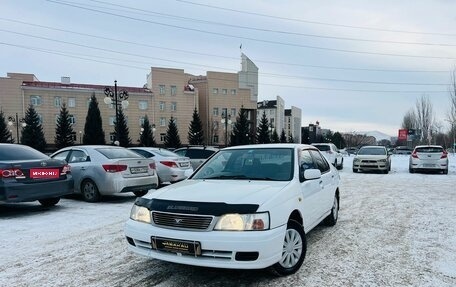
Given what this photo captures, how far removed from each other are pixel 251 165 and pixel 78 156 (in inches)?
254

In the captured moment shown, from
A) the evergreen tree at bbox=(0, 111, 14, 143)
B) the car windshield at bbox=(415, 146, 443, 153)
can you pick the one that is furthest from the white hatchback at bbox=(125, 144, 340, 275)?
the evergreen tree at bbox=(0, 111, 14, 143)

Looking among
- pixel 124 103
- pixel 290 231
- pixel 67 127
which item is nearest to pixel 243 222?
pixel 290 231

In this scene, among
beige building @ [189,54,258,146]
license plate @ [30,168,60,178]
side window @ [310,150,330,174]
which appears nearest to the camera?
side window @ [310,150,330,174]

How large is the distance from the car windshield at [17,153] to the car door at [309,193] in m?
6.04

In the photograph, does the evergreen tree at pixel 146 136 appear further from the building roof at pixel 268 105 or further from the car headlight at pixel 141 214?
the car headlight at pixel 141 214

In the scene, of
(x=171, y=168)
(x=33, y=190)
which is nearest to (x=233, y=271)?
(x=33, y=190)

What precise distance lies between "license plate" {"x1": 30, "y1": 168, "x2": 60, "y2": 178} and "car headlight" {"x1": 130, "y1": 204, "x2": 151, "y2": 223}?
446 cm

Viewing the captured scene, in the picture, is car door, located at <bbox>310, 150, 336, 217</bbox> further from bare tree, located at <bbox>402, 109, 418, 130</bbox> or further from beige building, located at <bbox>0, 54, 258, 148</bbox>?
bare tree, located at <bbox>402, 109, 418, 130</bbox>

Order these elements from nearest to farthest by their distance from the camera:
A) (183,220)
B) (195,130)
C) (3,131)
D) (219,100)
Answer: (183,220) < (3,131) < (195,130) < (219,100)

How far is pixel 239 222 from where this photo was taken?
386 centimetres

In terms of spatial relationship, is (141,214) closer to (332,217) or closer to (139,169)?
(332,217)

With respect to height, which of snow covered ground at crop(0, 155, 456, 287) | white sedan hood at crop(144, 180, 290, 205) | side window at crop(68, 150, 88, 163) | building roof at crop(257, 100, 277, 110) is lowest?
snow covered ground at crop(0, 155, 456, 287)

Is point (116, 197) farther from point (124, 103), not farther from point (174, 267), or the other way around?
point (124, 103)

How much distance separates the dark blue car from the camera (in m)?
7.50
